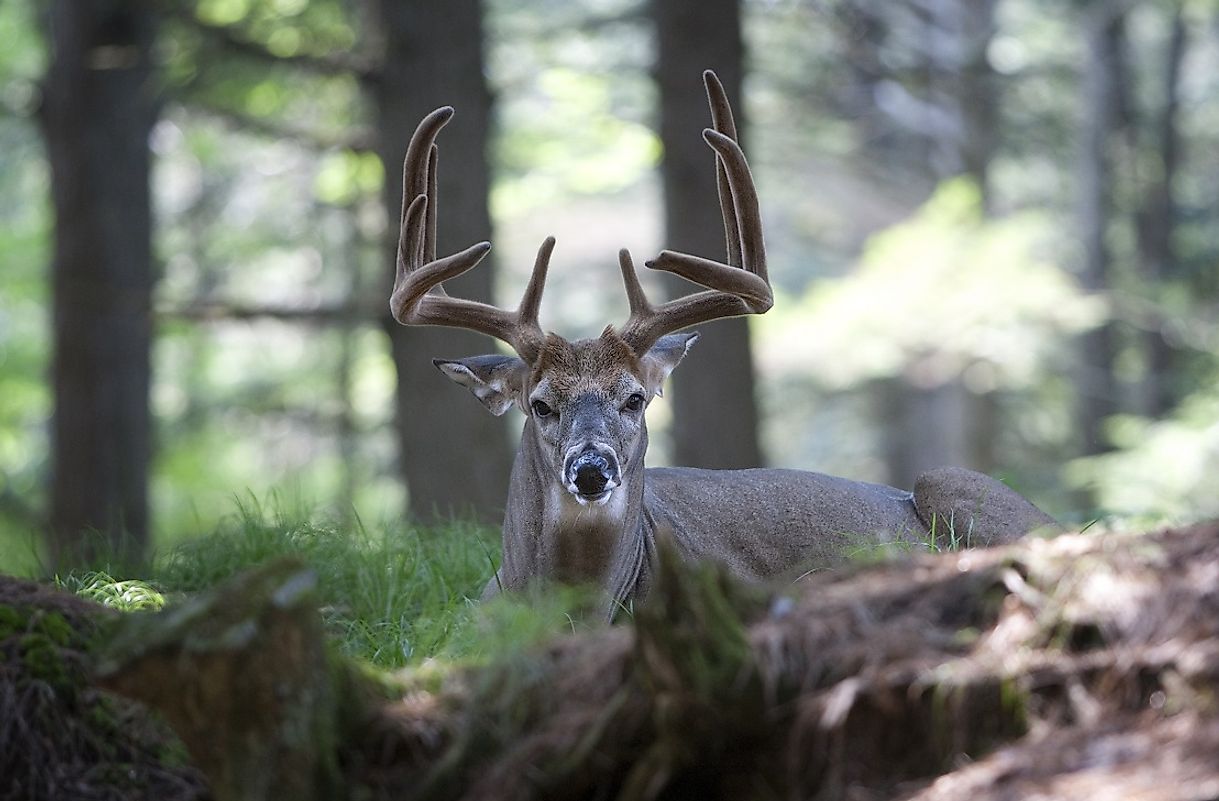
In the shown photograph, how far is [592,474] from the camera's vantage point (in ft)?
19.8

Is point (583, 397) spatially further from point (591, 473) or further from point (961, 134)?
point (961, 134)

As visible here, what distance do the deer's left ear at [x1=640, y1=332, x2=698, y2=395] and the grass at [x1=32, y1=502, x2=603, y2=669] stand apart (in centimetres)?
110

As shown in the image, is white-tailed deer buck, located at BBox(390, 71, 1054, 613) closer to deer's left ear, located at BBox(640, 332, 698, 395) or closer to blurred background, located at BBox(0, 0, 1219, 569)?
deer's left ear, located at BBox(640, 332, 698, 395)

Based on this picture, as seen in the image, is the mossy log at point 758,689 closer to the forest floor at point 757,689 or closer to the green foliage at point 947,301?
the forest floor at point 757,689

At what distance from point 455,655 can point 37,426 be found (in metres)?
17.9

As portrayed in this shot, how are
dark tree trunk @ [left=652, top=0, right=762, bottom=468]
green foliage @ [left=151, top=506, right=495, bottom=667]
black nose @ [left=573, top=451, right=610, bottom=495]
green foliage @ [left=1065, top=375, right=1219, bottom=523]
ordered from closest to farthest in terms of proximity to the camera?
green foliage @ [left=151, top=506, right=495, bottom=667]
black nose @ [left=573, top=451, right=610, bottom=495]
dark tree trunk @ [left=652, top=0, right=762, bottom=468]
green foliage @ [left=1065, top=375, right=1219, bottom=523]

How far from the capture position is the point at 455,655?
4316mm

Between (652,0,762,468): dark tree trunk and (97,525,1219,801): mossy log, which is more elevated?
(652,0,762,468): dark tree trunk

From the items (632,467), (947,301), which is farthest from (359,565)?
(947,301)

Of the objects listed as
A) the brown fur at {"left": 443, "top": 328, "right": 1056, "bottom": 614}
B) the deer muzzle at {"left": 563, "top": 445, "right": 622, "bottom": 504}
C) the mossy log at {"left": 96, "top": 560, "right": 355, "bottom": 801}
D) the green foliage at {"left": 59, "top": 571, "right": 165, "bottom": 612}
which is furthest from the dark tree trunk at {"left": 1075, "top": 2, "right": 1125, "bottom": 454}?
the mossy log at {"left": 96, "top": 560, "right": 355, "bottom": 801}

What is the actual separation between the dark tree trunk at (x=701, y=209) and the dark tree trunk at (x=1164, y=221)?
44.7 ft

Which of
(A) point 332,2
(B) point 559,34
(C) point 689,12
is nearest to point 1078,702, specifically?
(C) point 689,12

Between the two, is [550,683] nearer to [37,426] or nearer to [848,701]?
[848,701]

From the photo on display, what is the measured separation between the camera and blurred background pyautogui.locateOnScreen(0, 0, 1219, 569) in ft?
38.4
